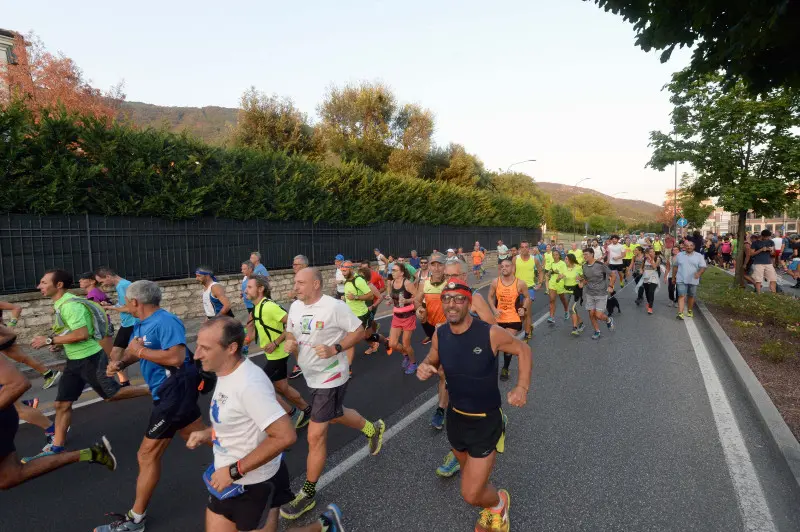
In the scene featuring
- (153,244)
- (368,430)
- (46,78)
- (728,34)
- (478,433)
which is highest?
(46,78)

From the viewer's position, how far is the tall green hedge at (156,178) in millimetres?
9453

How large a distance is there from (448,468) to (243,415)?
2230mm

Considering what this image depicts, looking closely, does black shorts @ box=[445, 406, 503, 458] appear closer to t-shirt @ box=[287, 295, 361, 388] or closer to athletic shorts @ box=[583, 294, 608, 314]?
t-shirt @ box=[287, 295, 361, 388]

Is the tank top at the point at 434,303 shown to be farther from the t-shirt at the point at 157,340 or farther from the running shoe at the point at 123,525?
the running shoe at the point at 123,525

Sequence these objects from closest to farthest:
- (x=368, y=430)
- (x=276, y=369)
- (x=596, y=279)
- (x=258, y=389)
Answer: (x=258, y=389), (x=368, y=430), (x=276, y=369), (x=596, y=279)

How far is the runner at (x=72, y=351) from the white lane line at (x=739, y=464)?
599 cm

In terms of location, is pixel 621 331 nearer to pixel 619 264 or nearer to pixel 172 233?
pixel 619 264

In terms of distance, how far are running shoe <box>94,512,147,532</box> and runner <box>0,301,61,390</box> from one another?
167 centimetres

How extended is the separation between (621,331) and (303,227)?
36.5ft

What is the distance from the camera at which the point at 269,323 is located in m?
5.01

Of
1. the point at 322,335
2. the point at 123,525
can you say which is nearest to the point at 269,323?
the point at 322,335

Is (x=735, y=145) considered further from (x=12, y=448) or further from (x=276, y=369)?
(x=12, y=448)

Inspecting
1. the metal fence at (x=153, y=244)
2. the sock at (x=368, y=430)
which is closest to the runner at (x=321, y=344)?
the sock at (x=368, y=430)

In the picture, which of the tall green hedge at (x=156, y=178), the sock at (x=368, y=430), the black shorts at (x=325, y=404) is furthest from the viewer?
the tall green hedge at (x=156, y=178)
